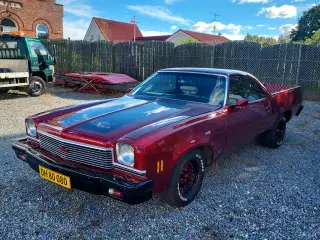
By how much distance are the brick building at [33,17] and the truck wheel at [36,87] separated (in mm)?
→ 10866

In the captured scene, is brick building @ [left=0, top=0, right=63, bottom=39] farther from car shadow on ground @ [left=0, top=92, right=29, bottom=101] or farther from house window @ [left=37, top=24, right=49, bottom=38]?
car shadow on ground @ [left=0, top=92, right=29, bottom=101]

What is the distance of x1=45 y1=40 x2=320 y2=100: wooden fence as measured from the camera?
1032cm

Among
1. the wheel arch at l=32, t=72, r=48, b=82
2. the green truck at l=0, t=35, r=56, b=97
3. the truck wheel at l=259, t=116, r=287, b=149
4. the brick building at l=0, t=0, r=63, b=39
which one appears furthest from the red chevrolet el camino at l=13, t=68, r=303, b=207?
the brick building at l=0, t=0, r=63, b=39

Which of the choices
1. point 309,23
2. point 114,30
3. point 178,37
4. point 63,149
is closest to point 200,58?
point 63,149

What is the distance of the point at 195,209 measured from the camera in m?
3.06

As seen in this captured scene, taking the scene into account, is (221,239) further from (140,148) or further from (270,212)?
(140,148)

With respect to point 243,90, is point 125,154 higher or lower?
lower

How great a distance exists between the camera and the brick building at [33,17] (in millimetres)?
19484

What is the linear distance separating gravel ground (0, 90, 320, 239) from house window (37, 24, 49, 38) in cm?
1980

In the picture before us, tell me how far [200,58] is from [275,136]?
25.7 feet

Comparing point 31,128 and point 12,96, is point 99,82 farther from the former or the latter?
point 31,128

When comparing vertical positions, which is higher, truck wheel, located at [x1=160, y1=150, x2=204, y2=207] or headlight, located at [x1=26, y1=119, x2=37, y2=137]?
headlight, located at [x1=26, y1=119, x2=37, y2=137]

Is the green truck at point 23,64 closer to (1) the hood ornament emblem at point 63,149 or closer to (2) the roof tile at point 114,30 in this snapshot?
(1) the hood ornament emblem at point 63,149

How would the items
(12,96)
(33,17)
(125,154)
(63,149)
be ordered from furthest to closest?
(33,17), (12,96), (63,149), (125,154)
